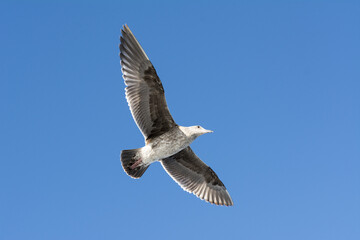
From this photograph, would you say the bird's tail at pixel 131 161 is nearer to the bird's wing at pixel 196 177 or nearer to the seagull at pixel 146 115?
the seagull at pixel 146 115

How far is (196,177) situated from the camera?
1303 cm

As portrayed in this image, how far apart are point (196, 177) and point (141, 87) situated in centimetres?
310

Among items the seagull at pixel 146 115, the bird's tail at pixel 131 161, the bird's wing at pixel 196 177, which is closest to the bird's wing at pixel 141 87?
the seagull at pixel 146 115


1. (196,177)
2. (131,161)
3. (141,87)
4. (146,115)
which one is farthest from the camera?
(196,177)

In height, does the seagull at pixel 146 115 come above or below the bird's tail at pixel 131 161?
above

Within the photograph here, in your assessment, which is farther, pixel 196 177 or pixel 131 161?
pixel 196 177

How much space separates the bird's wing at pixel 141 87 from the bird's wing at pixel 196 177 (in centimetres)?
156

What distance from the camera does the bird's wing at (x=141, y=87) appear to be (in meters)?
11.3

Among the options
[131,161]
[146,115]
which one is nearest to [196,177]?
[131,161]

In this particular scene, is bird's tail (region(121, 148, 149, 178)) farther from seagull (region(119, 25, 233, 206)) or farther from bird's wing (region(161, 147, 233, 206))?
bird's wing (region(161, 147, 233, 206))

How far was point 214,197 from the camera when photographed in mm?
13188

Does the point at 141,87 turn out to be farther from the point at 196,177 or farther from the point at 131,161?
the point at 196,177

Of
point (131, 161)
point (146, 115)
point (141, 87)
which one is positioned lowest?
point (131, 161)

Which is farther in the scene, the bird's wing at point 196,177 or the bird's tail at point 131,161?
the bird's wing at point 196,177
